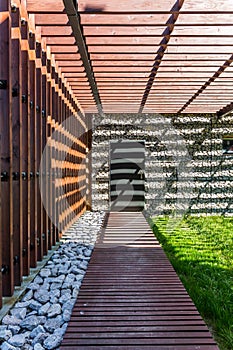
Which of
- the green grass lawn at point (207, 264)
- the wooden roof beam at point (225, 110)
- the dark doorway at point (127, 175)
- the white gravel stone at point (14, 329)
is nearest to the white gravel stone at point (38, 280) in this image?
the white gravel stone at point (14, 329)

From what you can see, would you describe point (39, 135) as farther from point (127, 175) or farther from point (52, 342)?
point (127, 175)

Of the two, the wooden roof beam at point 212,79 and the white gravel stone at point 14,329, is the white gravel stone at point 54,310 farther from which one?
the wooden roof beam at point 212,79

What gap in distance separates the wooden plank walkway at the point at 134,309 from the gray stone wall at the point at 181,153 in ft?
17.9

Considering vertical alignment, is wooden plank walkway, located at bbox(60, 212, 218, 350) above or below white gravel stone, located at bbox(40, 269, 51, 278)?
above

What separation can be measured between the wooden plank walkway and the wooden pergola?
8.25ft

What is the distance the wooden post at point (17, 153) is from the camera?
357 cm

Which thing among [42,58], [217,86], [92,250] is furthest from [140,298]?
[217,86]

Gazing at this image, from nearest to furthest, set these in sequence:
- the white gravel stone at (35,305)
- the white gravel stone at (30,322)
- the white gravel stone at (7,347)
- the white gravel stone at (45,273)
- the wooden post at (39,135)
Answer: the white gravel stone at (7,347) → the white gravel stone at (30,322) → the white gravel stone at (35,305) → the white gravel stone at (45,273) → the wooden post at (39,135)

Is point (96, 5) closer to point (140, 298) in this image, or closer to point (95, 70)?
point (95, 70)

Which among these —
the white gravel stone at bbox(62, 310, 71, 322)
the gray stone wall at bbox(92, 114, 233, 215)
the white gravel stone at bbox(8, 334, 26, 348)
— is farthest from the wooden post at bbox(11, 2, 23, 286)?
the gray stone wall at bbox(92, 114, 233, 215)

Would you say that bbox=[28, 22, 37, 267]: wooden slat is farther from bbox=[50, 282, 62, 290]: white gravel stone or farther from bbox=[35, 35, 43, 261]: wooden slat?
bbox=[50, 282, 62, 290]: white gravel stone

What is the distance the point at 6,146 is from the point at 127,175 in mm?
7941

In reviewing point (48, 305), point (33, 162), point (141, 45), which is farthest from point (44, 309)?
point (141, 45)

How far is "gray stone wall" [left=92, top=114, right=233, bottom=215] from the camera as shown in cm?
1027
